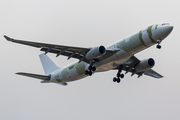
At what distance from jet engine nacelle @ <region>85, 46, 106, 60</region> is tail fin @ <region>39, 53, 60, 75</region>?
1037cm

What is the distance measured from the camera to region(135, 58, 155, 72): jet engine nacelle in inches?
1458

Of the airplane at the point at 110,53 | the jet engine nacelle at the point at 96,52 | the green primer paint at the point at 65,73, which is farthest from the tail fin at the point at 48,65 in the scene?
the jet engine nacelle at the point at 96,52

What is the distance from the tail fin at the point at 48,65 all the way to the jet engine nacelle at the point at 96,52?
10.4 metres

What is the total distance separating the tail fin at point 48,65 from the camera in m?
42.2

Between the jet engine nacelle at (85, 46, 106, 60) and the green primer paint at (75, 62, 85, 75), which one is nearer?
the jet engine nacelle at (85, 46, 106, 60)

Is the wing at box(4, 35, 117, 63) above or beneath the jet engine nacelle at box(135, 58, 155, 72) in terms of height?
above

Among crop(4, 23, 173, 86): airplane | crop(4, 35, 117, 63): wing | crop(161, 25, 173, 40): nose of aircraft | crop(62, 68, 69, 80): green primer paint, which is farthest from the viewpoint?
crop(62, 68, 69, 80): green primer paint

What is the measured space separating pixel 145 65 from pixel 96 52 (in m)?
8.18


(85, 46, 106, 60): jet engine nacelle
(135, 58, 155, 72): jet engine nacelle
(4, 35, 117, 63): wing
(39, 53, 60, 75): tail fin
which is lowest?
(85, 46, 106, 60): jet engine nacelle

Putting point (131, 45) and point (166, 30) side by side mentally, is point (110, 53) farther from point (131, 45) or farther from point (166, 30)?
point (166, 30)

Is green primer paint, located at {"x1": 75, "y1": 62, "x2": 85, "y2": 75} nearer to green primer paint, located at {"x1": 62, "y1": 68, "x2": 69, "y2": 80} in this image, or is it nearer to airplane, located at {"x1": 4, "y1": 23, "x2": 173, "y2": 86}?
airplane, located at {"x1": 4, "y1": 23, "x2": 173, "y2": 86}

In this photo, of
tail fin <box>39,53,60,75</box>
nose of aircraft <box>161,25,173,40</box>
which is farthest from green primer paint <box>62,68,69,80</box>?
nose of aircraft <box>161,25,173,40</box>

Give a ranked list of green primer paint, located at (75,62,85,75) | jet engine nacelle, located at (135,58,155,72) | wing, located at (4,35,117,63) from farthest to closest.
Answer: jet engine nacelle, located at (135,58,155,72) < green primer paint, located at (75,62,85,75) < wing, located at (4,35,117,63)

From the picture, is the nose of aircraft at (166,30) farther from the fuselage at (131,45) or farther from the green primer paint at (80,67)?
the green primer paint at (80,67)
